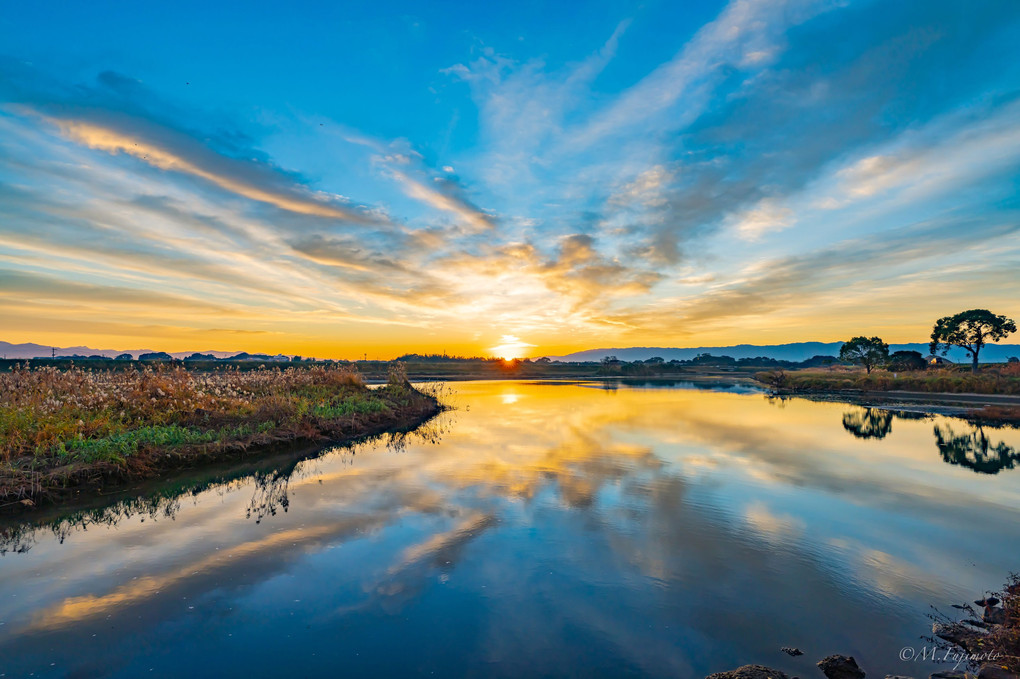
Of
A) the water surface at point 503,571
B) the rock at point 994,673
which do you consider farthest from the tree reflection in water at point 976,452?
the rock at point 994,673

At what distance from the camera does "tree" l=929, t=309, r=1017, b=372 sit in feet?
201

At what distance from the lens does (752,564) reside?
8555 millimetres

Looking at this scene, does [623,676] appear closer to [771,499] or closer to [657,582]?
[657,582]

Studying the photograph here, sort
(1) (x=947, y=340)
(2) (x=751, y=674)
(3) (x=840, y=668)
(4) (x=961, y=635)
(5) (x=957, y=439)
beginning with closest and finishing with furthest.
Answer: (2) (x=751, y=674) → (3) (x=840, y=668) → (4) (x=961, y=635) → (5) (x=957, y=439) → (1) (x=947, y=340)

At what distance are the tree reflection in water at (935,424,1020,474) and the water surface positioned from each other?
5.04ft

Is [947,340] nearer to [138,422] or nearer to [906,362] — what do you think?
[906,362]

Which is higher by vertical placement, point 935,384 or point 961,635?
point 935,384

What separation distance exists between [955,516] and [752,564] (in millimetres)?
8322

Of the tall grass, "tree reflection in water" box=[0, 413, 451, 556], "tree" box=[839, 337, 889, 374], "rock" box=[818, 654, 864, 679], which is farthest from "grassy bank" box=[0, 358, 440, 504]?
"tree" box=[839, 337, 889, 374]

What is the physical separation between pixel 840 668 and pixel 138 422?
21152 mm

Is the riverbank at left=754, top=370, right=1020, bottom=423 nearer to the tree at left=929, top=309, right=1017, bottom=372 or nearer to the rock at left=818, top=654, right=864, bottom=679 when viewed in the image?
the tree at left=929, top=309, right=1017, bottom=372

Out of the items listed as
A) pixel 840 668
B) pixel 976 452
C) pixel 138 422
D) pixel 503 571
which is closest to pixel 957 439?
pixel 976 452

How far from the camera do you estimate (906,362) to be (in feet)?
244

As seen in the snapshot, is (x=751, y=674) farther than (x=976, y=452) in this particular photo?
No
